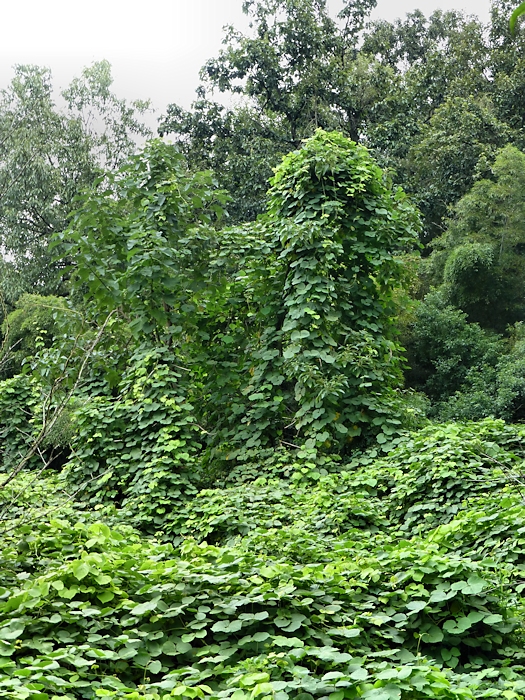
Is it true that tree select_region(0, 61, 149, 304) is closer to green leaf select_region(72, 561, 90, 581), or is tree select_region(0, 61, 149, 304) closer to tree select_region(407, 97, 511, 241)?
tree select_region(407, 97, 511, 241)

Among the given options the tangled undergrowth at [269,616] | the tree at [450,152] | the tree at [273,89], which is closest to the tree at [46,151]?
the tree at [273,89]

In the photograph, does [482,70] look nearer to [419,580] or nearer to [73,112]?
[73,112]

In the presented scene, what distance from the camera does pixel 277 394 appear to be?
608 cm

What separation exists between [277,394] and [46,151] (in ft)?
38.8

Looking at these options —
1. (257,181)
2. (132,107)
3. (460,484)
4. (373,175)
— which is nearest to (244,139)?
(257,181)

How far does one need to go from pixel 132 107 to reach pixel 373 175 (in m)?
12.9

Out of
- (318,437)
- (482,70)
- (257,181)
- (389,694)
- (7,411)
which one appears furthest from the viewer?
(482,70)

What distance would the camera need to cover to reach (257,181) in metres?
14.2

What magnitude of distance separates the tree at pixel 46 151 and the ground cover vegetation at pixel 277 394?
86 mm

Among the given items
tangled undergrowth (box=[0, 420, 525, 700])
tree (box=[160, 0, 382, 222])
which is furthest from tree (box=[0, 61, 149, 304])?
tangled undergrowth (box=[0, 420, 525, 700])

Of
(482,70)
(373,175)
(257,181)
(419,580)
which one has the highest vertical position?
(482,70)

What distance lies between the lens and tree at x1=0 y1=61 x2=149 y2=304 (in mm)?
15352

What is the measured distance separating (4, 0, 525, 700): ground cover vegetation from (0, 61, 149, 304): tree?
86mm

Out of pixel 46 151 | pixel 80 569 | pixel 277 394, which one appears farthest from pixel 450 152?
pixel 80 569
